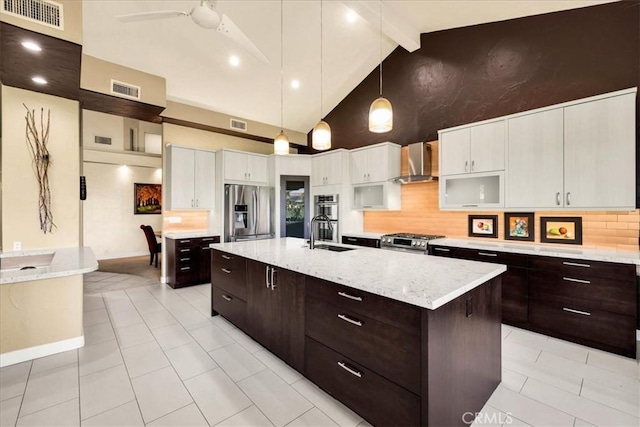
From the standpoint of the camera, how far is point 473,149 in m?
3.71

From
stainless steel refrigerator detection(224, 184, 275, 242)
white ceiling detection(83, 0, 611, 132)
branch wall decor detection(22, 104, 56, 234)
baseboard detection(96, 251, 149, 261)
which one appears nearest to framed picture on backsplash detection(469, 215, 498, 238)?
white ceiling detection(83, 0, 611, 132)

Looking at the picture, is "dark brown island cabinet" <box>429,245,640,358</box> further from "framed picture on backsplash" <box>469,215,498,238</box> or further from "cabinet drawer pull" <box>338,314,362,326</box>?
"cabinet drawer pull" <box>338,314,362,326</box>

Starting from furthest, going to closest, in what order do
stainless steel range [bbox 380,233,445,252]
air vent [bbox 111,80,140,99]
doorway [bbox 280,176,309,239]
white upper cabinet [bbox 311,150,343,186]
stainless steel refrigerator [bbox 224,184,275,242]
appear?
doorway [bbox 280,176,309,239] < white upper cabinet [bbox 311,150,343,186] < stainless steel refrigerator [bbox 224,184,275,242] < stainless steel range [bbox 380,233,445,252] < air vent [bbox 111,80,140,99]

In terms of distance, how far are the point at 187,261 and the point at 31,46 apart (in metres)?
3.36

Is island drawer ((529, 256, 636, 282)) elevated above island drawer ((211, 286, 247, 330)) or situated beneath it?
elevated above

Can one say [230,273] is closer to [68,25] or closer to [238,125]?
[68,25]

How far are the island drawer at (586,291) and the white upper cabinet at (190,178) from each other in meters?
5.04

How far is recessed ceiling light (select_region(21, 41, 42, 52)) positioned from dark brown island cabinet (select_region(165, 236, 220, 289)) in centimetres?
299

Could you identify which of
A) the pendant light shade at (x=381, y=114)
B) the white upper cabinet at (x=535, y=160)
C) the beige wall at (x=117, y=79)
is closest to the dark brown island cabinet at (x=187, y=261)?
the beige wall at (x=117, y=79)

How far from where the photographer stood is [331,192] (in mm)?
5434

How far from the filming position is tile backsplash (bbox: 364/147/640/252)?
2.91 m

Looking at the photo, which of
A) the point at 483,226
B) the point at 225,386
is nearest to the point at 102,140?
the point at 225,386

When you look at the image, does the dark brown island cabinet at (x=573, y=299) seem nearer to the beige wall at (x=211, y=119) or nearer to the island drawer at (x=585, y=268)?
the island drawer at (x=585, y=268)

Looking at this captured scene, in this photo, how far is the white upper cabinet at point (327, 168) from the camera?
5328 millimetres
